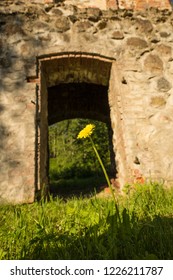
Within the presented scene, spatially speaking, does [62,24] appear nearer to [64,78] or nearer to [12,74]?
[64,78]

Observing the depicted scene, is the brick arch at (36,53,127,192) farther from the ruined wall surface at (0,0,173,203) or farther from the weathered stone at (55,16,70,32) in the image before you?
the weathered stone at (55,16,70,32)

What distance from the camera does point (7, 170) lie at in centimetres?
312

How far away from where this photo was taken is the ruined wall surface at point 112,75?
327 centimetres

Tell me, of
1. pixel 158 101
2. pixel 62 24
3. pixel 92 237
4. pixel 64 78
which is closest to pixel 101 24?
pixel 62 24

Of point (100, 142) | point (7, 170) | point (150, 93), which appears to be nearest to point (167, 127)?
point (150, 93)

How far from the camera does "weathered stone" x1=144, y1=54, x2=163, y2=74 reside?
154 inches

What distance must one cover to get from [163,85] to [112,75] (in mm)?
807

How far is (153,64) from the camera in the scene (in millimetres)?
3938

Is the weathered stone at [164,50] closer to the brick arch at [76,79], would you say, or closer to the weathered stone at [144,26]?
the weathered stone at [144,26]

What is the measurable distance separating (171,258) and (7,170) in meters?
2.29

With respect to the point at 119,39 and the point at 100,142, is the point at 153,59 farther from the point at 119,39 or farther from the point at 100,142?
the point at 100,142

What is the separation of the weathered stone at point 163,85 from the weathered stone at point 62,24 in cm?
168

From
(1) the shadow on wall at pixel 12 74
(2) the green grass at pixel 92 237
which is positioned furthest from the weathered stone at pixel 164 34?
(2) the green grass at pixel 92 237

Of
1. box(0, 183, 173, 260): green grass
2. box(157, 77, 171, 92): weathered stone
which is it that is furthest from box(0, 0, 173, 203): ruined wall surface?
box(0, 183, 173, 260): green grass
